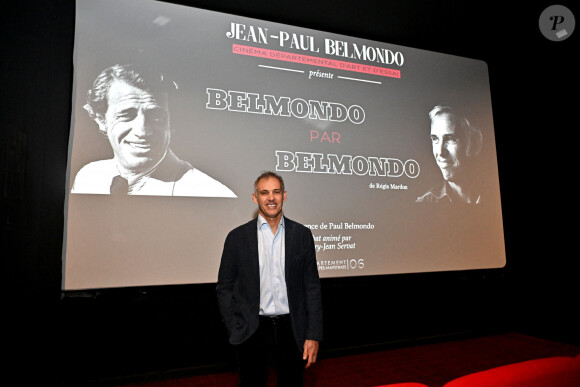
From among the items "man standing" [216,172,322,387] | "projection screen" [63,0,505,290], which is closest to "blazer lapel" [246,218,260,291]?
"man standing" [216,172,322,387]

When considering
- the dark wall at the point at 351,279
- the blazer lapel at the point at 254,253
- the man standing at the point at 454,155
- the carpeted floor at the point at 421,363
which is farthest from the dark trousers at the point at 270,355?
the man standing at the point at 454,155

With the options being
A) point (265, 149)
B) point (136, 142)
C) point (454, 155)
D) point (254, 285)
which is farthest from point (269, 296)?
point (454, 155)

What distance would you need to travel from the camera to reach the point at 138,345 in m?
2.64

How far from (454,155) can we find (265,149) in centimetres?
182

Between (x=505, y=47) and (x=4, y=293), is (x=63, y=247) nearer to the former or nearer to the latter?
(x=4, y=293)

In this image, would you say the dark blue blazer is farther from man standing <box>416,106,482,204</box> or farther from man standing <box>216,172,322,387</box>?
man standing <box>416,106,482,204</box>

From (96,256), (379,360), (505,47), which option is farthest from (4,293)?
(505,47)

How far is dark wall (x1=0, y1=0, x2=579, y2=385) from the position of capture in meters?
2.15

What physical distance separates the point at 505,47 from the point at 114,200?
13.4ft

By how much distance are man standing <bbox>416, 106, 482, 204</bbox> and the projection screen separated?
1cm

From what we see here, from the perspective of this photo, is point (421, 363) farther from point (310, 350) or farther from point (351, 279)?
point (310, 350)

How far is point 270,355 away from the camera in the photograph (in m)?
1.57

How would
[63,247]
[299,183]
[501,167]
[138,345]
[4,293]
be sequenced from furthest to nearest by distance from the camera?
1. [501,167]
2. [299,183]
3. [138,345]
4. [63,247]
5. [4,293]

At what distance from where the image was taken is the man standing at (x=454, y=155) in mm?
3371
